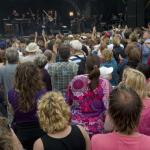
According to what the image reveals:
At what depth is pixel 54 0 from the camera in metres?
28.0

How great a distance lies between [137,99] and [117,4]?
2388cm

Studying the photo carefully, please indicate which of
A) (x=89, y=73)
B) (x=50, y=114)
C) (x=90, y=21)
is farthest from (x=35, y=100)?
(x=90, y=21)

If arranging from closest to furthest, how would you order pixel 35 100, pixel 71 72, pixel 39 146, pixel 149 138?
Result: pixel 149 138 → pixel 39 146 → pixel 35 100 → pixel 71 72

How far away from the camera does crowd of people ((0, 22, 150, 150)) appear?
2.76 metres

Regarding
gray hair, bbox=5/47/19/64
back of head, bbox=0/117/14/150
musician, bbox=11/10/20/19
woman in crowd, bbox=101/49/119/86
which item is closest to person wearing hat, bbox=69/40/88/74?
woman in crowd, bbox=101/49/119/86

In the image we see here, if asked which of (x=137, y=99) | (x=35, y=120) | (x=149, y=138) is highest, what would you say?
(x=137, y=99)

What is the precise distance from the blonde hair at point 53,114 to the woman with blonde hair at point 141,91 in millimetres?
787

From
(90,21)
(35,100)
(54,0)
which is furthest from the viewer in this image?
(54,0)

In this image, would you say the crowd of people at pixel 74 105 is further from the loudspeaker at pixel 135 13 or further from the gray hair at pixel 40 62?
the loudspeaker at pixel 135 13

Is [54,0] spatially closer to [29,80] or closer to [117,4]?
[117,4]

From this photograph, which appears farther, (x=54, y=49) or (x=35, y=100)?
(x=54, y=49)

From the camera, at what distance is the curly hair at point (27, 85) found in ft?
13.9

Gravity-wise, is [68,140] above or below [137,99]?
below

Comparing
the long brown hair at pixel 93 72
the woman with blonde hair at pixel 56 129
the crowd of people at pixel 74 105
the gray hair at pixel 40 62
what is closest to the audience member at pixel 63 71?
the crowd of people at pixel 74 105
